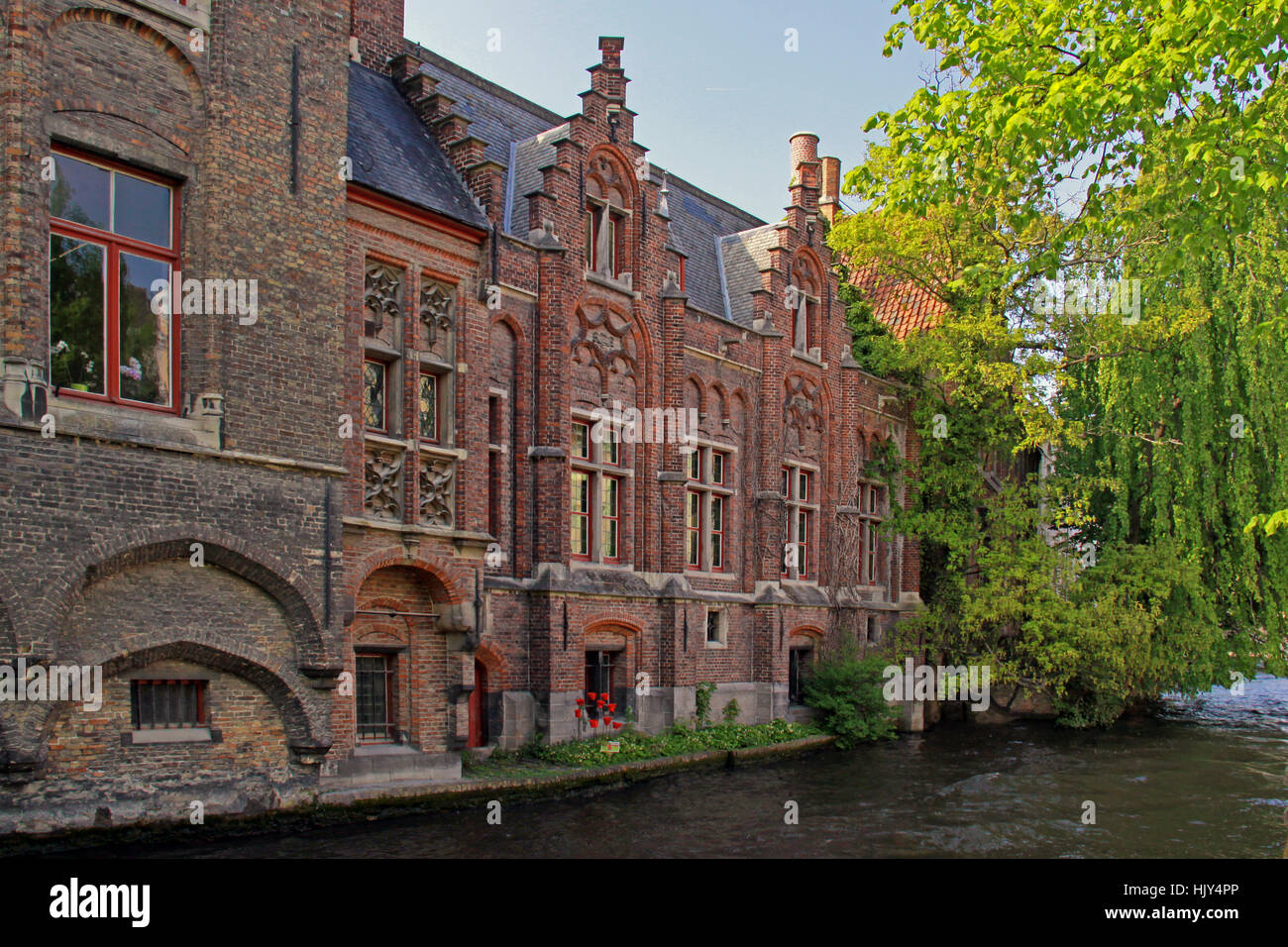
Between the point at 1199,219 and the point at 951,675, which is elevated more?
the point at 1199,219

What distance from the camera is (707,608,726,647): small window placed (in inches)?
867

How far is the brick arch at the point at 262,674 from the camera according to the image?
433 inches

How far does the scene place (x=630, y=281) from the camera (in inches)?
793

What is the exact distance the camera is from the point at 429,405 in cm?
1540

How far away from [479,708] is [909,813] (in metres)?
6.52

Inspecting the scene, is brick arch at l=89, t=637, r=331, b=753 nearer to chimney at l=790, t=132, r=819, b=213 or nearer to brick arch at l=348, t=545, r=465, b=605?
brick arch at l=348, t=545, r=465, b=605

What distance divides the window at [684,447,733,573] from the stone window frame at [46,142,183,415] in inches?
465

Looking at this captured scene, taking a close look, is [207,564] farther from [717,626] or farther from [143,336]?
[717,626]

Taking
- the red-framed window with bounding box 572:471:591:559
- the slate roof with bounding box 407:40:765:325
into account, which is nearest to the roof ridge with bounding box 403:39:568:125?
the slate roof with bounding box 407:40:765:325

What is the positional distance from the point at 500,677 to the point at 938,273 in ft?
53.3

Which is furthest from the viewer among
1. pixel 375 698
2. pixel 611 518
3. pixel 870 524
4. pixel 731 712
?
pixel 870 524

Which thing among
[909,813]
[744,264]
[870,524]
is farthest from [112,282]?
[870,524]
